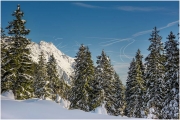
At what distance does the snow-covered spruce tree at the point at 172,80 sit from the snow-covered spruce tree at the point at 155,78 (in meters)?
2.34

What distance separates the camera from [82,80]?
104 feet

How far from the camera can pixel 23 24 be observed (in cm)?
2495

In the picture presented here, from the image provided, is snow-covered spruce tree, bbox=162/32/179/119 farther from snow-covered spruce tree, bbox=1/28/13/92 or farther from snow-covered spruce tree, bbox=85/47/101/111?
snow-covered spruce tree, bbox=1/28/13/92

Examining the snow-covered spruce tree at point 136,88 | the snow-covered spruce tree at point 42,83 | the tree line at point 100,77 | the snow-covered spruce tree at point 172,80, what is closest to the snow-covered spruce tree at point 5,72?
the tree line at point 100,77

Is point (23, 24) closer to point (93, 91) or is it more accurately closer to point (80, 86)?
point (80, 86)

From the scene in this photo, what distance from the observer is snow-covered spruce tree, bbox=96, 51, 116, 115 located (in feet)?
107

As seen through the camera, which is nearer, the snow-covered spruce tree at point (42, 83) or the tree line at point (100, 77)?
the tree line at point (100, 77)

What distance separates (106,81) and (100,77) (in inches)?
56.5

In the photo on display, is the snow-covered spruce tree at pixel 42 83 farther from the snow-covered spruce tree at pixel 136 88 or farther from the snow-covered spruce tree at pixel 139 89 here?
the snow-covered spruce tree at pixel 139 89

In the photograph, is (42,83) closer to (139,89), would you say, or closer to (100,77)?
(100,77)

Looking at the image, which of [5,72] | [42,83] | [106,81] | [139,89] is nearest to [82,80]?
[106,81]

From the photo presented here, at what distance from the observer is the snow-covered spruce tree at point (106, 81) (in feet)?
107

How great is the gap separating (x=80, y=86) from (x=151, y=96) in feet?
37.0

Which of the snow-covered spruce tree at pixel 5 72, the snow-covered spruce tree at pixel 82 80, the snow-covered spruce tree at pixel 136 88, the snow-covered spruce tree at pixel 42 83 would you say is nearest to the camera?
the snow-covered spruce tree at pixel 5 72
